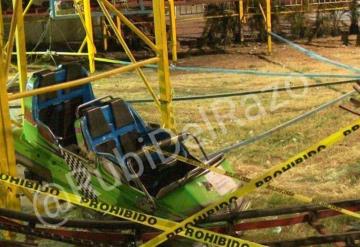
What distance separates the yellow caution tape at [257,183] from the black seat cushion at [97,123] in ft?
4.88

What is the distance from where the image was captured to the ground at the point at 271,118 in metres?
5.41

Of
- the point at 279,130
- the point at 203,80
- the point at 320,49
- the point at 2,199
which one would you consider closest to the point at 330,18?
the point at 320,49

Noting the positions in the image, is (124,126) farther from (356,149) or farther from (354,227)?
(356,149)

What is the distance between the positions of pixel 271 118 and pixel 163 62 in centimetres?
273

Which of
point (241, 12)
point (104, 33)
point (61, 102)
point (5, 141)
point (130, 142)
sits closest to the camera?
point (5, 141)

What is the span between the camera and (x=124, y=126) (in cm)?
500

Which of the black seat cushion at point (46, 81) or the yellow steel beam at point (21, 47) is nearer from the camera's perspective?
the yellow steel beam at point (21, 47)

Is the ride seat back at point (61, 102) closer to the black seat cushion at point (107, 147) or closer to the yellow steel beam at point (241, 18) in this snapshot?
the black seat cushion at point (107, 147)

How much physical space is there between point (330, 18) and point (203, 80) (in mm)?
6620

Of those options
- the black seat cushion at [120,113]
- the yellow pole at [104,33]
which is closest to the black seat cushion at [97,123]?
the black seat cushion at [120,113]

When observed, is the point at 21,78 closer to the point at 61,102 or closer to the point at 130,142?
the point at 61,102

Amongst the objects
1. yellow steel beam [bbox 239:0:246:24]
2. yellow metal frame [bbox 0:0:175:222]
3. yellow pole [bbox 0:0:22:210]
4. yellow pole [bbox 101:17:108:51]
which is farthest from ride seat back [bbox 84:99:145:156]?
yellow pole [bbox 101:17:108:51]

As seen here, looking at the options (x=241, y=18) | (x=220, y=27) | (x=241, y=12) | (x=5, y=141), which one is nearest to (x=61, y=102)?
(x=5, y=141)

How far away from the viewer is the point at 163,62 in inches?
218
